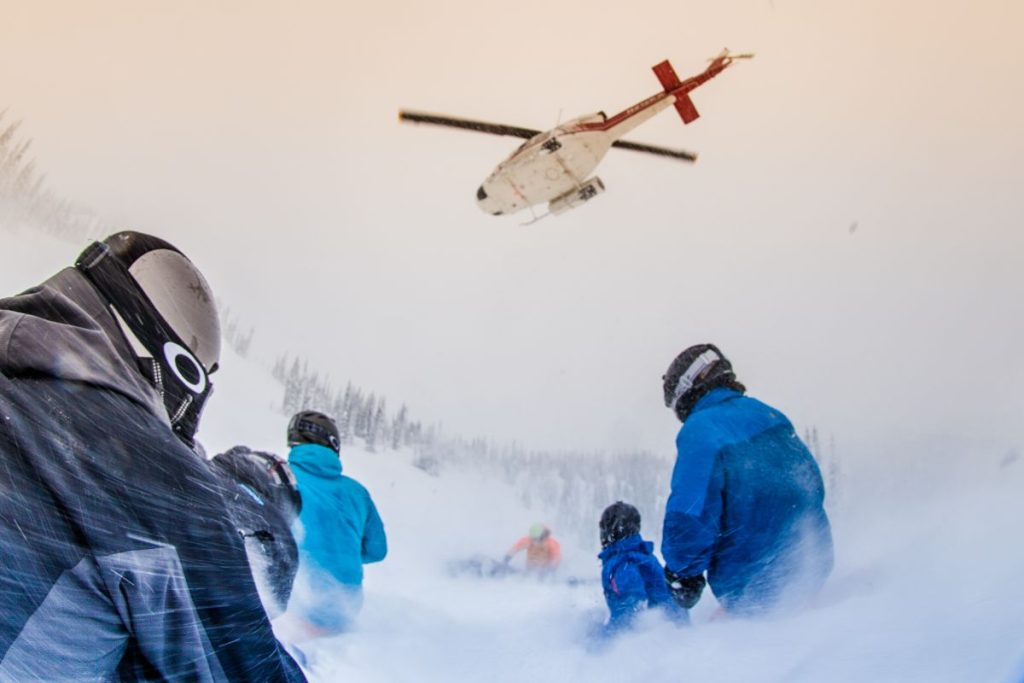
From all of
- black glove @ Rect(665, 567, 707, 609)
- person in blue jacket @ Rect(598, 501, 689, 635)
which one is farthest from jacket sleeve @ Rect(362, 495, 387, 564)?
black glove @ Rect(665, 567, 707, 609)

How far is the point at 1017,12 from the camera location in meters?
5.82

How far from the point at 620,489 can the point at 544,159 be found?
4.01m

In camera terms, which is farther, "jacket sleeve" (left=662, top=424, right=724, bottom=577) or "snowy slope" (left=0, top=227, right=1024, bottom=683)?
"jacket sleeve" (left=662, top=424, right=724, bottom=577)

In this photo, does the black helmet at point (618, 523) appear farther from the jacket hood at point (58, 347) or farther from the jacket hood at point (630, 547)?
the jacket hood at point (58, 347)

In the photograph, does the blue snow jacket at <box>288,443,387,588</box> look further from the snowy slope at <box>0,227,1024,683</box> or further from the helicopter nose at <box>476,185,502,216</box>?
the helicopter nose at <box>476,185,502,216</box>

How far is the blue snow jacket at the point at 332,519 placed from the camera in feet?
9.04

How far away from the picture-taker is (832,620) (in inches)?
85.7

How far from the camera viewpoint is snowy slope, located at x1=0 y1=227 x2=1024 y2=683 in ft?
6.53

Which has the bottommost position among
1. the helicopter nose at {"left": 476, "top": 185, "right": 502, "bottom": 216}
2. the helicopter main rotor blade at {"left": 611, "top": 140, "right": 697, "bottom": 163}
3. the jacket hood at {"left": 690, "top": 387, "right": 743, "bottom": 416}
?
the jacket hood at {"left": 690, "top": 387, "right": 743, "bottom": 416}

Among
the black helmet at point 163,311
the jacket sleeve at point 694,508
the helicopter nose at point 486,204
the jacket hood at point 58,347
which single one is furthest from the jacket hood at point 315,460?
the helicopter nose at point 486,204

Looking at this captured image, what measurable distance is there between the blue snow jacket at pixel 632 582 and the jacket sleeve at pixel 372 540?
1.06m

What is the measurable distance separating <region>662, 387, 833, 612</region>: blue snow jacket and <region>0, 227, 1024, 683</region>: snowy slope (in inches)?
5.2

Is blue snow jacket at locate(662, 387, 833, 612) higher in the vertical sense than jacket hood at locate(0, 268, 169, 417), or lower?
higher

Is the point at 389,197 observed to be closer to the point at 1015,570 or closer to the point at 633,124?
the point at 633,124
